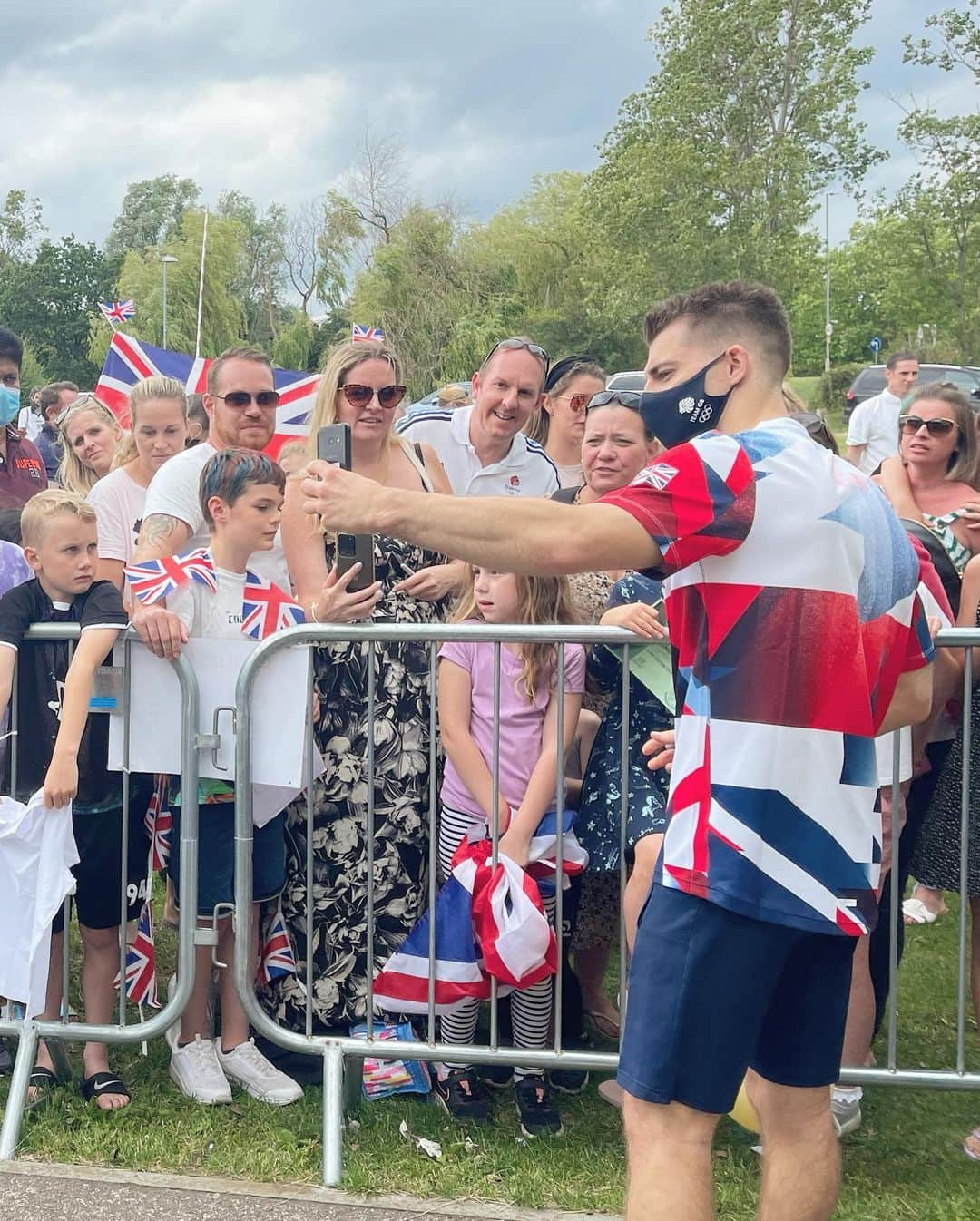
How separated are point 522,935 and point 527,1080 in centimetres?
56

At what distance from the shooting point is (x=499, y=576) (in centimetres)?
398

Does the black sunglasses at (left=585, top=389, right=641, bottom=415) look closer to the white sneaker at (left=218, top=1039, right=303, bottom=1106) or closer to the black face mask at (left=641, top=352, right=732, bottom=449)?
the black face mask at (left=641, top=352, right=732, bottom=449)

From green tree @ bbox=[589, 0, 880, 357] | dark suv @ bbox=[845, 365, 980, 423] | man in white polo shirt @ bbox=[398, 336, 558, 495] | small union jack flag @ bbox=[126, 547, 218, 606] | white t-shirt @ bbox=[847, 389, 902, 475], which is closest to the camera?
small union jack flag @ bbox=[126, 547, 218, 606]

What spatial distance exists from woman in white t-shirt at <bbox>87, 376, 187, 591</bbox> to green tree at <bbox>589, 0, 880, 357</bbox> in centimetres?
2871

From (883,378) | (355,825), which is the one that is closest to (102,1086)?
(355,825)

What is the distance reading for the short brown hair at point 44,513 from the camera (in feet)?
13.1

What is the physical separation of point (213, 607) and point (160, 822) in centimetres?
79

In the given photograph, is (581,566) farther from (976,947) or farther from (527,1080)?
(976,947)

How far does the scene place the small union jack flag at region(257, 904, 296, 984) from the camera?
4266mm

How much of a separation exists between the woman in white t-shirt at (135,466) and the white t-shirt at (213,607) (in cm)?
85

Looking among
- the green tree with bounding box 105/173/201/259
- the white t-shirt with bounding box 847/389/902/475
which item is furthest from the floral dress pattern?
the green tree with bounding box 105/173/201/259

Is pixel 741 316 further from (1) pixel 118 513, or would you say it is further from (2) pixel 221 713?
(1) pixel 118 513

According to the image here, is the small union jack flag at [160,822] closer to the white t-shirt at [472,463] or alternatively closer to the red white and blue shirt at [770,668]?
the white t-shirt at [472,463]

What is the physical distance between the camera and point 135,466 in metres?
5.18
